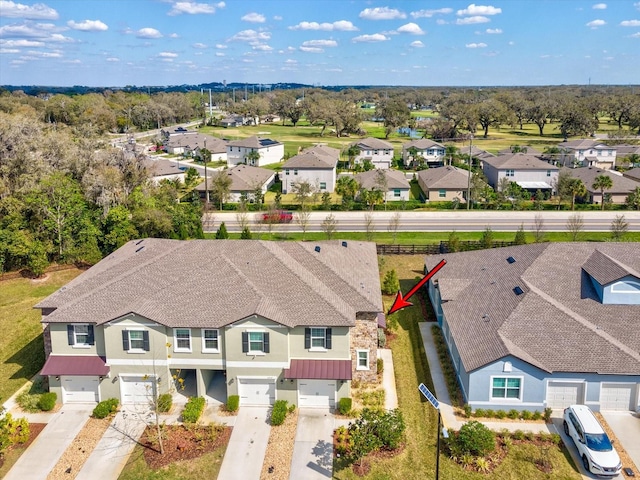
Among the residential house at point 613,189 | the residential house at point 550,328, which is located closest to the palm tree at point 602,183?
the residential house at point 613,189

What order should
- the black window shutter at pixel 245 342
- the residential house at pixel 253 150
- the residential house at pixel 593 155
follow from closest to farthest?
the black window shutter at pixel 245 342, the residential house at pixel 593 155, the residential house at pixel 253 150

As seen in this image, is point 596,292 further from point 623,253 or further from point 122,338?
point 122,338

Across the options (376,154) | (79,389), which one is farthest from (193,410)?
(376,154)

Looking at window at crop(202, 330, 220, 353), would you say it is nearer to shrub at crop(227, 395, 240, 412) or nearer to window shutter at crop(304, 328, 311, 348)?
shrub at crop(227, 395, 240, 412)

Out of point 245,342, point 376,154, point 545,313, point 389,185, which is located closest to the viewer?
point 245,342

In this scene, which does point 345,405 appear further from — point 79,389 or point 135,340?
point 79,389

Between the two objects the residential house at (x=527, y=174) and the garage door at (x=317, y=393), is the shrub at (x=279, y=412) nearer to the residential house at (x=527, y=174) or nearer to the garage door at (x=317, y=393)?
the garage door at (x=317, y=393)
